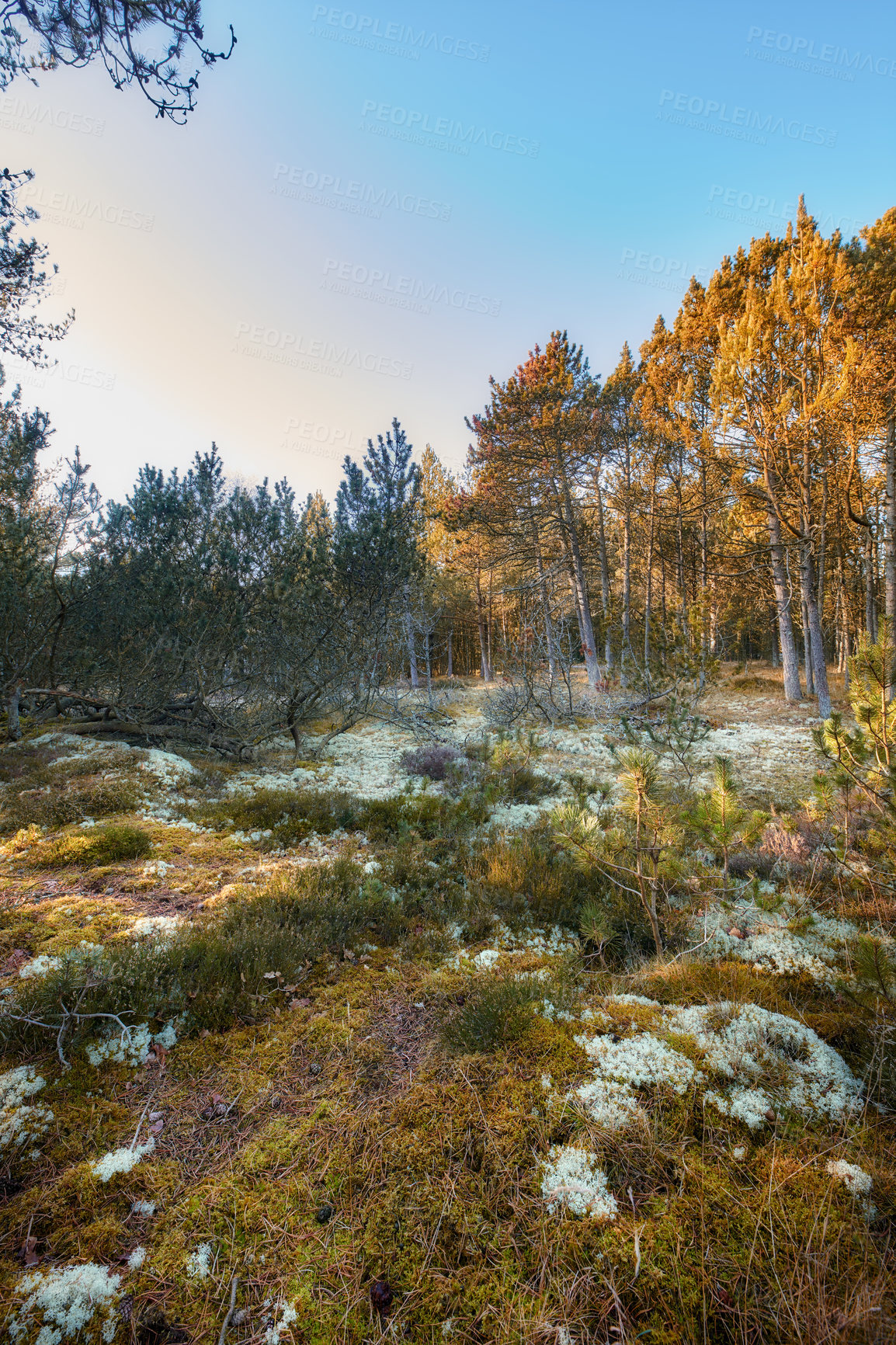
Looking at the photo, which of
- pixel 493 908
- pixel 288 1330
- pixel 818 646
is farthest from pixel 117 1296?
pixel 818 646

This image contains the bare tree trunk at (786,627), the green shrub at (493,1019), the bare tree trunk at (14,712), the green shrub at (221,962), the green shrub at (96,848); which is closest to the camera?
the green shrub at (493,1019)

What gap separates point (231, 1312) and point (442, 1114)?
0.79 m

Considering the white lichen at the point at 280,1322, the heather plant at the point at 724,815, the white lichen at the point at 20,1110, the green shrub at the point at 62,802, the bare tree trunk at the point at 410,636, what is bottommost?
the white lichen at the point at 280,1322

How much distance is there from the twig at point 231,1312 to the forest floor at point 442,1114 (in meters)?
0.01

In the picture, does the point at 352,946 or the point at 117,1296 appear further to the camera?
the point at 352,946

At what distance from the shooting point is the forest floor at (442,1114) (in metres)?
1.33

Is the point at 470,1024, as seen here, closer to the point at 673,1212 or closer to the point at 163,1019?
the point at 673,1212

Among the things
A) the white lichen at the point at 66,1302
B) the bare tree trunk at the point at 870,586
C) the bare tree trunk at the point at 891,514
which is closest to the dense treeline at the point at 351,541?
the bare tree trunk at the point at 891,514

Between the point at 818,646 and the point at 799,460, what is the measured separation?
14.7 ft

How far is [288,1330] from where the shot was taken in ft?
4.26

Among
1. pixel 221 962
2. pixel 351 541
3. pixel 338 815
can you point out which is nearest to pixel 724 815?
pixel 221 962

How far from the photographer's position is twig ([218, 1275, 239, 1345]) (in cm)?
129

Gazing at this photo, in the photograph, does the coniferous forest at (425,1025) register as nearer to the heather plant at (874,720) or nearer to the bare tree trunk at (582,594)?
the heather plant at (874,720)

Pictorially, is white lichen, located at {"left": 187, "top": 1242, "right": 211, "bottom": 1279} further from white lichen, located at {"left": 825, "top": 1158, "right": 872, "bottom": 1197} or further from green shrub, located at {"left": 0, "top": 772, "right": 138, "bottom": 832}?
green shrub, located at {"left": 0, "top": 772, "right": 138, "bottom": 832}
